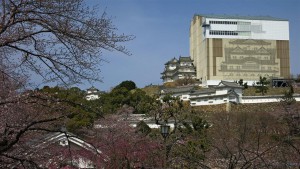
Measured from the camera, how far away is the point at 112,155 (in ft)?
34.7

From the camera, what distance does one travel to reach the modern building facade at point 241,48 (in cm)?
6469

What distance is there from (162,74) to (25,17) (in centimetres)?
7257

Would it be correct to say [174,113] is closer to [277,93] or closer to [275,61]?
[277,93]

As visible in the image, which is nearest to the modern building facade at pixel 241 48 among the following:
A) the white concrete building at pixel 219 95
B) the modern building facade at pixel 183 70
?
the modern building facade at pixel 183 70

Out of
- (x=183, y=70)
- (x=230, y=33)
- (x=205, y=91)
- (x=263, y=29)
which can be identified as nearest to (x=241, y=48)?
(x=230, y=33)

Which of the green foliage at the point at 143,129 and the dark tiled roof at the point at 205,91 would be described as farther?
the dark tiled roof at the point at 205,91

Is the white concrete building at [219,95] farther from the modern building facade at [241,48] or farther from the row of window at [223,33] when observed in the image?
the row of window at [223,33]

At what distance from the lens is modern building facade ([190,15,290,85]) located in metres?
64.7

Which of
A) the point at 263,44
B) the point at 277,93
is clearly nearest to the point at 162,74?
the point at 263,44

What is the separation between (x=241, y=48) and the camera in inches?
2594

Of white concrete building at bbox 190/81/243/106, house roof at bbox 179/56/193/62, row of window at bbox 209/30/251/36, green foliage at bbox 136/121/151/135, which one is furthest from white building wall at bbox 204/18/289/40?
green foliage at bbox 136/121/151/135

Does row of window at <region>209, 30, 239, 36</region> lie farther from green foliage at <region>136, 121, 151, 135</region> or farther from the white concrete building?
green foliage at <region>136, 121, 151, 135</region>

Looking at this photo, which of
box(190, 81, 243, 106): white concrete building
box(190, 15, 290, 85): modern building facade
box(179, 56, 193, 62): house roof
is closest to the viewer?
box(190, 81, 243, 106): white concrete building

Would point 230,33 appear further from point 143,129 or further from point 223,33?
point 143,129
